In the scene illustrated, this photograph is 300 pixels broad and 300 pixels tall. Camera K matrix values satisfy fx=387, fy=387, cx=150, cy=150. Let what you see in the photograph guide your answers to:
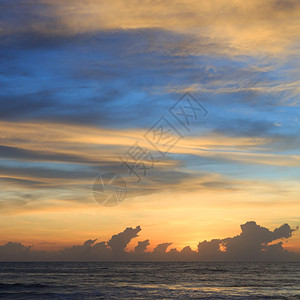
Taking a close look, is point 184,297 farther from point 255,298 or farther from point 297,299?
point 297,299

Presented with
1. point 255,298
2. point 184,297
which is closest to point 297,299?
point 255,298

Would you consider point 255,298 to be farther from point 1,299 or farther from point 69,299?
point 1,299

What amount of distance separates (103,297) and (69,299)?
4614 mm

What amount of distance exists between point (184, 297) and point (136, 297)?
6522 millimetres

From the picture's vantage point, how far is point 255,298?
172ft

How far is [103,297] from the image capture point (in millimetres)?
52188

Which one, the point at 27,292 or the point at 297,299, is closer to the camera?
the point at 297,299

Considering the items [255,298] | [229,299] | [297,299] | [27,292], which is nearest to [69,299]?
[27,292]

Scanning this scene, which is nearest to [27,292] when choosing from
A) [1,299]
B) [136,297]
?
[1,299]

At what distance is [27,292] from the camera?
59.9 metres

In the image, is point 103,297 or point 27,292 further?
point 27,292

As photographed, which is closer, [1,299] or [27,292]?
[1,299]

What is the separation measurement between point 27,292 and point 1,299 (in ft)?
28.0

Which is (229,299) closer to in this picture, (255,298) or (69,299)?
(255,298)
